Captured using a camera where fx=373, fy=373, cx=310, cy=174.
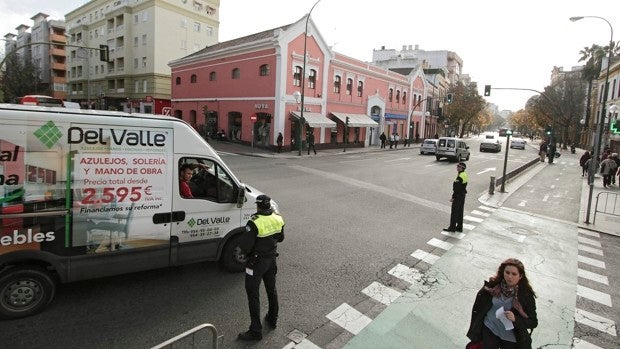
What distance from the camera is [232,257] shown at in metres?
6.32

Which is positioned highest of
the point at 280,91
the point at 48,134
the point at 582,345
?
the point at 280,91

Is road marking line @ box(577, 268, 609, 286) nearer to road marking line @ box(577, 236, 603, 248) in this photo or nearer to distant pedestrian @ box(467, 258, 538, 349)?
road marking line @ box(577, 236, 603, 248)

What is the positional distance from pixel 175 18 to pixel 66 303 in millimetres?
48861

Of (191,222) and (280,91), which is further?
(280,91)

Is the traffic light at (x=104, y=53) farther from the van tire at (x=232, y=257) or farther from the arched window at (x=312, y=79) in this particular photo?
the van tire at (x=232, y=257)

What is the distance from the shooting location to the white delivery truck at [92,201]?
4.51 metres

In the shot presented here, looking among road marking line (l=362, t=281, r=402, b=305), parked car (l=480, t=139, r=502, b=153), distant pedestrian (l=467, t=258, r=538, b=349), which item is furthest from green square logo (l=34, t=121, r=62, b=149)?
parked car (l=480, t=139, r=502, b=153)

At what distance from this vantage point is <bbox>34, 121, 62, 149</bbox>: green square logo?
4.59 meters

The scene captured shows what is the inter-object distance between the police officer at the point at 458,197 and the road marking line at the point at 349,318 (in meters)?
5.32

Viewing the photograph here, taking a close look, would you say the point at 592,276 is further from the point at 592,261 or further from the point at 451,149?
the point at 451,149

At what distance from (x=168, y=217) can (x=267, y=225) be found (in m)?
1.89

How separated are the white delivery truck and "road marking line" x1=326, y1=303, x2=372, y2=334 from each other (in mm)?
2178

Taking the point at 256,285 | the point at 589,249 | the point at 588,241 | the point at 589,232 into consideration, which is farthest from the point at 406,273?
the point at 589,232

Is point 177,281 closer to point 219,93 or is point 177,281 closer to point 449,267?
point 449,267
